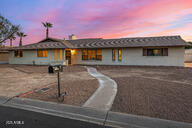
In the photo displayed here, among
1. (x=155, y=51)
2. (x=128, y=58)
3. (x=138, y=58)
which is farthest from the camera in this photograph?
(x=128, y=58)

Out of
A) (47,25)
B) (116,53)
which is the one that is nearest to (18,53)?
(47,25)

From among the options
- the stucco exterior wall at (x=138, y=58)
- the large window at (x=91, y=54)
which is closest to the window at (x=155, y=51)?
the stucco exterior wall at (x=138, y=58)

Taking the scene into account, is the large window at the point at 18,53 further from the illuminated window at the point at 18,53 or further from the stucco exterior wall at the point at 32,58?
the stucco exterior wall at the point at 32,58

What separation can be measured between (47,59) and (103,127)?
18.4 m

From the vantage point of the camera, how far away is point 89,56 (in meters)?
18.5

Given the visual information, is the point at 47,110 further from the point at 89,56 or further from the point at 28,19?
the point at 28,19

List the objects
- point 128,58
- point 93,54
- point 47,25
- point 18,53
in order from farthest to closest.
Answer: point 47,25, point 18,53, point 93,54, point 128,58

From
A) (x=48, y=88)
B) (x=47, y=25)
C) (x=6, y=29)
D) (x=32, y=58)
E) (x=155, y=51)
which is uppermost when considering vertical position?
(x=47, y=25)

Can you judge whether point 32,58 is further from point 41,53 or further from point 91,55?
point 91,55

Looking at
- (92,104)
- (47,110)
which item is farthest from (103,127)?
(47,110)

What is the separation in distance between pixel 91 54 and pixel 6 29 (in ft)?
56.9

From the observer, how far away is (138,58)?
53.4ft

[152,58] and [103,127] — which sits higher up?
[152,58]

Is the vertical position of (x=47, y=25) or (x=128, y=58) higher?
(x=47, y=25)
